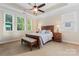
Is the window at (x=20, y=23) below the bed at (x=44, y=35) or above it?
above

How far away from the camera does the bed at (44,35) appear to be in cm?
387

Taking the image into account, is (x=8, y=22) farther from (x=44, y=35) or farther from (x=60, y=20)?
(x=60, y=20)

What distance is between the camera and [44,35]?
4.51 m

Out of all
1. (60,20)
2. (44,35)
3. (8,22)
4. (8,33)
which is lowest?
(44,35)

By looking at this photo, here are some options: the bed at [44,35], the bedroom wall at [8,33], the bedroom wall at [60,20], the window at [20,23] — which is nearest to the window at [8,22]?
the bedroom wall at [8,33]

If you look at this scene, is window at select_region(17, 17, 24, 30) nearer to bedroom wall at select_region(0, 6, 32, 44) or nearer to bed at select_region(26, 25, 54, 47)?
bedroom wall at select_region(0, 6, 32, 44)

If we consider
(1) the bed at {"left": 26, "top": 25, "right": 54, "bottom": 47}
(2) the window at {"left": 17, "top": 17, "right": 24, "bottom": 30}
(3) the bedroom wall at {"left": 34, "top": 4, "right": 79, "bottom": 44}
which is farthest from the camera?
(2) the window at {"left": 17, "top": 17, "right": 24, "bottom": 30}

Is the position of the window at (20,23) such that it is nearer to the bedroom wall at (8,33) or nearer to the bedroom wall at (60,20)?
the bedroom wall at (8,33)

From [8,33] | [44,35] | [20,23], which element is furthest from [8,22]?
[44,35]

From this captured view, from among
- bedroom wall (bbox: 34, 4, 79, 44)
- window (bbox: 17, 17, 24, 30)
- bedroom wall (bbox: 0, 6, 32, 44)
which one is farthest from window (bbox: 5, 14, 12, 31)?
bedroom wall (bbox: 34, 4, 79, 44)

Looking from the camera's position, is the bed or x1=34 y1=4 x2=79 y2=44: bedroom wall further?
x1=34 y1=4 x2=79 y2=44: bedroom wall

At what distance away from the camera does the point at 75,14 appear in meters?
4.72

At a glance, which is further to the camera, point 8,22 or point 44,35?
point 8,22

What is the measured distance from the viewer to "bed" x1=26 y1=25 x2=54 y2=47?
12.7 ft
